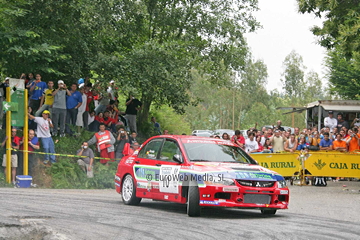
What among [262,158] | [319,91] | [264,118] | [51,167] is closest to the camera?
[51,167]

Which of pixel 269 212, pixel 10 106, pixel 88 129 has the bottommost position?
pixel 269 212

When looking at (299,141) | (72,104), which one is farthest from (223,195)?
(299,141)

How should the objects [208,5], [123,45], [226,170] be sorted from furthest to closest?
[208,5] → [123,45] → [226,170]

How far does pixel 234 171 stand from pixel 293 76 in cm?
7479

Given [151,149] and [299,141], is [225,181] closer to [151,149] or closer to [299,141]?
[151,149]

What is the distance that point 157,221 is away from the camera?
1009 centimetres

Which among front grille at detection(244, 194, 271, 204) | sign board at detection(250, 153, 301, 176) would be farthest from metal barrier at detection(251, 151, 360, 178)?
front grille at detection(244, 194, 271, 204)

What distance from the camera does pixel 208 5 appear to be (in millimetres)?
30172

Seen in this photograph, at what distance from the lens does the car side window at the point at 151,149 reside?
12585 millimetres

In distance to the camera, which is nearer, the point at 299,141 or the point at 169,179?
the point at 169,179

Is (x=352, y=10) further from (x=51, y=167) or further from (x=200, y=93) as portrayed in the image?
(x=200, y=93)

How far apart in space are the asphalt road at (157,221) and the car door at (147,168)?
0.40m

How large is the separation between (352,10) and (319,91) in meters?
70.2

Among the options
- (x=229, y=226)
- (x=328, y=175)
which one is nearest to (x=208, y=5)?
(x=328, y=175)
